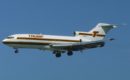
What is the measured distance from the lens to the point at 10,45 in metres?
199

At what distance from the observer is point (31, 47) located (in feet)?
653

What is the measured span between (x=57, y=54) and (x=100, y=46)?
15016 millimetres

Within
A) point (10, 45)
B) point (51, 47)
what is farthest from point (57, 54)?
point (10, 45)

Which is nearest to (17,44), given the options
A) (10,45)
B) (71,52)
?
(10,45)

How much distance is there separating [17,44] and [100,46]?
28.5m

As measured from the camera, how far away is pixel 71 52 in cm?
19950

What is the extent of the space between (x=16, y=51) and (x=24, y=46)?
23.5 ft

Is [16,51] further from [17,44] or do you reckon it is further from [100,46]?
[100,46]

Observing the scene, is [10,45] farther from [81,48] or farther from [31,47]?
[81,48]

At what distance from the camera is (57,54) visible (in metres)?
199

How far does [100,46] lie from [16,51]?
95.7 ft

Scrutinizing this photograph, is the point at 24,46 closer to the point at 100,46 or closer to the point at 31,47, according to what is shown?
the point at 31,47

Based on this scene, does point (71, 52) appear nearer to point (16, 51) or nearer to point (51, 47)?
point (51, 47)

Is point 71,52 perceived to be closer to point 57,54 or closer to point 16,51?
point 57,54
